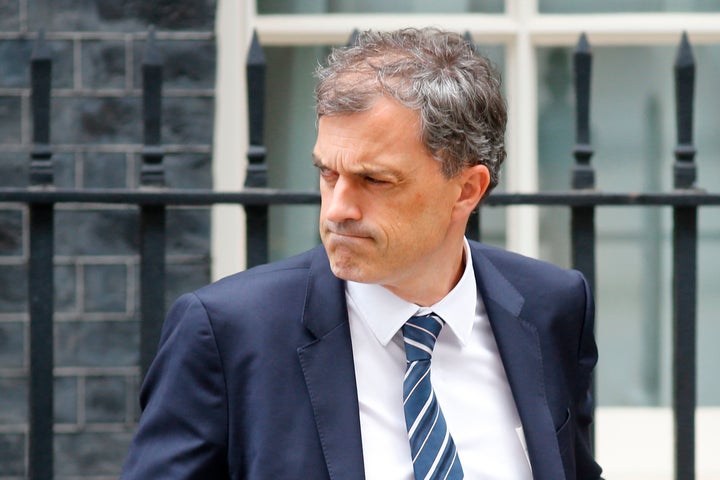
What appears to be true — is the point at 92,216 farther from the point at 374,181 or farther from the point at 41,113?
the point at 374,181

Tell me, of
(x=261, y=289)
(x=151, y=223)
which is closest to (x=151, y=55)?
(x=151, y=223)

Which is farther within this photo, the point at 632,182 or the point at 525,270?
the point at 632,182

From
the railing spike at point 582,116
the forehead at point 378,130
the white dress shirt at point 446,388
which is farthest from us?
the railing spike at point 582,116

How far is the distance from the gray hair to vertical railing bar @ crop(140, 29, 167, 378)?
2.86 feet

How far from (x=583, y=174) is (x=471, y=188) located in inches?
34.9

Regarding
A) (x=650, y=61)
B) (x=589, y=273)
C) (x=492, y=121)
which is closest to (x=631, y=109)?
(x=650, y=61)

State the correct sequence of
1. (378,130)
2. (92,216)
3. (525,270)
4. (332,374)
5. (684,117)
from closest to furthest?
1. (378,130)
2. (332,374)
3. (525,270)
4. (684,117)
5. (92,216)

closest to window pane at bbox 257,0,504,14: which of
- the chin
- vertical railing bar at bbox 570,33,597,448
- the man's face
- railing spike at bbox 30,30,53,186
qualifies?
vertical railing bar at bbox 570,33,597,448

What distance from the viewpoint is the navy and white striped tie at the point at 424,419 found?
2141 mm

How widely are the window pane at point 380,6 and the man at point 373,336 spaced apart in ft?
7.80

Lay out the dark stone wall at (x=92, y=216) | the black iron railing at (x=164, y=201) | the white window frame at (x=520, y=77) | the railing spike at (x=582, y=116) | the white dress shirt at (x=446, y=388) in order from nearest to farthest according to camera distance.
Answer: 1. the white dress shirt at (x=446, y=388)
2. the black iron railing at (x=164, y=201)
3. the railing spike at (x=582, y=116)
4. the dark stone wall at (x=92, y=216)
5. the white window frame at (x=520, y=77)

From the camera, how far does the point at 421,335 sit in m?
2.28

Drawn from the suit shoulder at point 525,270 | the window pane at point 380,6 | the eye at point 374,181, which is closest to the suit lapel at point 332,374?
the eye at point 374,181

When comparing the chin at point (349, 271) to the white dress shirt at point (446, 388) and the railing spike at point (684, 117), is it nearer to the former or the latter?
the white dress shirt at point (446, 388)
